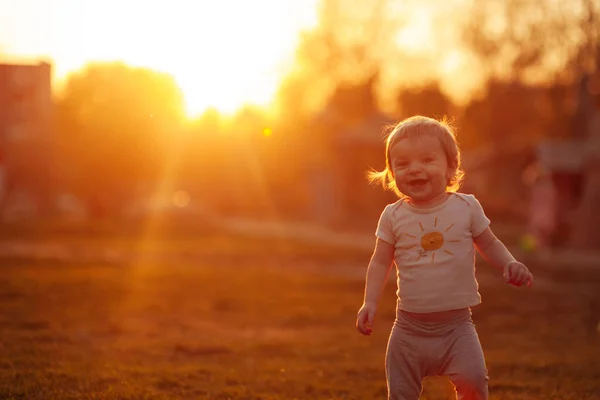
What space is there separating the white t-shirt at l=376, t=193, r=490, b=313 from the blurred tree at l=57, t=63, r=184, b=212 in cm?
3267

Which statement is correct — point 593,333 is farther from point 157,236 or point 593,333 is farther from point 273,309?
point 157,236

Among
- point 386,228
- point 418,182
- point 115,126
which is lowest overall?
point 386,228

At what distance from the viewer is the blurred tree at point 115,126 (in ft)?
128

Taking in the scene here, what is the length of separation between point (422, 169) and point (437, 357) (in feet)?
3.21

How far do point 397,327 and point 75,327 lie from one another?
19.6ft

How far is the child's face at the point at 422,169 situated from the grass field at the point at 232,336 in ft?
6.73

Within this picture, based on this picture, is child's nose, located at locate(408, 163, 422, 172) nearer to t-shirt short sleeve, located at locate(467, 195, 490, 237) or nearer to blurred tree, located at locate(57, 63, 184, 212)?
t-shirt short sleeve, located at locate(467, 195, 490, 237)

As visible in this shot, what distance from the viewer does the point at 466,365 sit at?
173 inches

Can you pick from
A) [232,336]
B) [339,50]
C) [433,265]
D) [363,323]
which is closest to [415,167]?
[433,265]

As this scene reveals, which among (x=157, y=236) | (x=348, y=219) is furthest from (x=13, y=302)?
(x=348, y=219)

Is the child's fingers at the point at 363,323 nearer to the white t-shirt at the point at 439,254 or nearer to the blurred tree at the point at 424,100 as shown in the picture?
the white t-shirt at the point at 439,254

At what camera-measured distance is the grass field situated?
6.31m

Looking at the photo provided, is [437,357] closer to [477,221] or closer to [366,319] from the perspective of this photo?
[366,319]

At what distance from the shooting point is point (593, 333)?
424 inches
